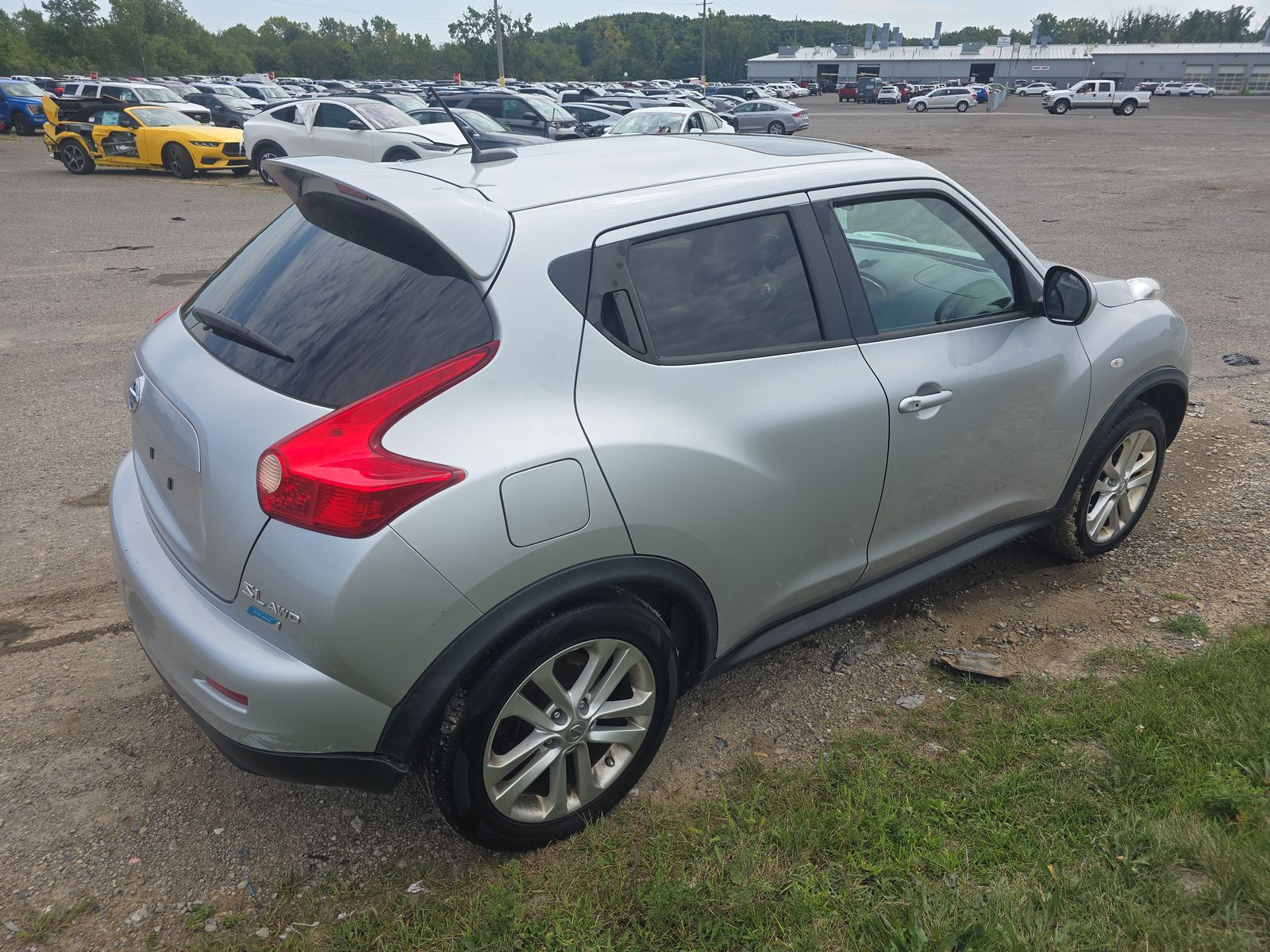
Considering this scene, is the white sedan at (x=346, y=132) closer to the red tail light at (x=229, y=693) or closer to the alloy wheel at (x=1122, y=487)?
the alloy wheel at (x=1122, y=487)

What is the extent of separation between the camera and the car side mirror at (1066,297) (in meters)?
3.37

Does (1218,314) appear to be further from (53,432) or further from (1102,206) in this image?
(53,432)

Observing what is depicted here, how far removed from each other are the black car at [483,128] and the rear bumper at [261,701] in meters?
15.3

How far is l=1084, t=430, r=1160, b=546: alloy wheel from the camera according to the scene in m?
3.96

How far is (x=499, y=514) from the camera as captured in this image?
2.14 meters

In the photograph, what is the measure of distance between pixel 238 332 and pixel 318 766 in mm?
1199

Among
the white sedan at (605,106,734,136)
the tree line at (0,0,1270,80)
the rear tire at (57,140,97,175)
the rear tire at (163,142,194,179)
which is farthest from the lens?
the tree line at (0,0,1270,80)

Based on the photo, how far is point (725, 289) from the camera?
2.69m

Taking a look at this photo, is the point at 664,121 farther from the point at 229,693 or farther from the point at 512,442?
the point at 229,693

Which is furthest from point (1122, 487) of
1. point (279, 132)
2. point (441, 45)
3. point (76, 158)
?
point (441, 45)

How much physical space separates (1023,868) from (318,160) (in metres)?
2.93

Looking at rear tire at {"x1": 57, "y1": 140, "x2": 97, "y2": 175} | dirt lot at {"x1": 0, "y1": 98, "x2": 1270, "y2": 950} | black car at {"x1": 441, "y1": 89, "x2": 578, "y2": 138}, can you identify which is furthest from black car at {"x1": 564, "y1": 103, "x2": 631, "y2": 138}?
dirt lot at {"x1": 0, "y1": 98, "x2": 1270, "y2": 950}

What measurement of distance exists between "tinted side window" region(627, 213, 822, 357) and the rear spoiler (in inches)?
15.8

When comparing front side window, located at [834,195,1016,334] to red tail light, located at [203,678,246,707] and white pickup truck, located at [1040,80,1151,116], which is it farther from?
white pickup truck, located at [1040,80,1151,116]
